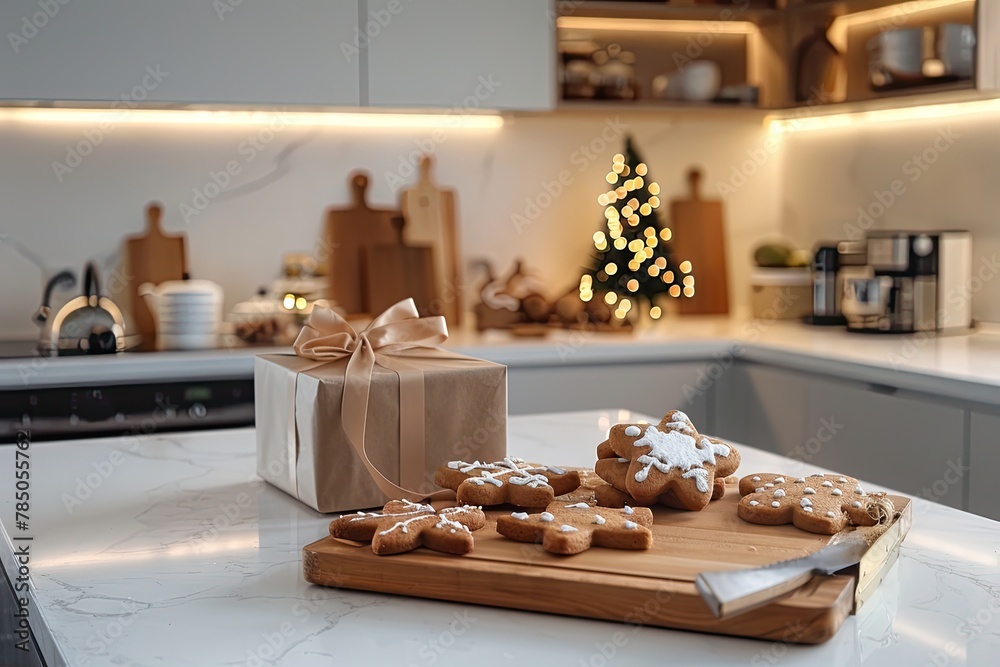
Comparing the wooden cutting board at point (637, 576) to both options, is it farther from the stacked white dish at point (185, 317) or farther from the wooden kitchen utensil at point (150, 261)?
the wooden kitchen utensil at point (150, 261)

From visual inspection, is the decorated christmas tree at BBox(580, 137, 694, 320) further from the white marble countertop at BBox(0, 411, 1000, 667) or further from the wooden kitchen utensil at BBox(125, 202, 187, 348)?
the white marble countertop at BBox(0, 411, 1000, 667)

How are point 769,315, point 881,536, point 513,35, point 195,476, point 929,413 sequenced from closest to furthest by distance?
point 881,536, point 195,476, point 929,413, point 513,35, point 769,315

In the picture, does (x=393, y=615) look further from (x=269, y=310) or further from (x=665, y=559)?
(x=269, y=310)

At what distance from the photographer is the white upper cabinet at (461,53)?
278 cm

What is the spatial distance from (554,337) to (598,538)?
1.97 m

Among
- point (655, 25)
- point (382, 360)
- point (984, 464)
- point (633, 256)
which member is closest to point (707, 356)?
point (633, 256)

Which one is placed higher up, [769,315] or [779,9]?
[779,9]

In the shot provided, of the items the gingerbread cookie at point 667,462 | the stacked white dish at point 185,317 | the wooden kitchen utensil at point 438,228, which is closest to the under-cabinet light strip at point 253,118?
the wooden kitchen utensil at point 438,228

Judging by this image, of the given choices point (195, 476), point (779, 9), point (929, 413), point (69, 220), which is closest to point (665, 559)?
point (195, 476)

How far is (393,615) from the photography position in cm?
79

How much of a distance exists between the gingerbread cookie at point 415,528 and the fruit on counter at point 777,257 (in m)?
2.40

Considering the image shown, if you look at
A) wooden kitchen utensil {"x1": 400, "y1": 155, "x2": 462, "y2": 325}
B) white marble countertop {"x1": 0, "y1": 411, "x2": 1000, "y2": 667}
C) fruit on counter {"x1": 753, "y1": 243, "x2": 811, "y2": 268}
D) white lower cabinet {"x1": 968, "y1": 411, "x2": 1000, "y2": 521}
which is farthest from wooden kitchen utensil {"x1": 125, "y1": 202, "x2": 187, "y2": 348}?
white lower cabinet {"x1": 968, "y1": 411, "x2": 1000, "y2": 521}

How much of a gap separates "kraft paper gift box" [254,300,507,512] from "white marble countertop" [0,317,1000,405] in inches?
49.5

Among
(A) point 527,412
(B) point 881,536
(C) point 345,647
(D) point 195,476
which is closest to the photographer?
(C) point 345,647
